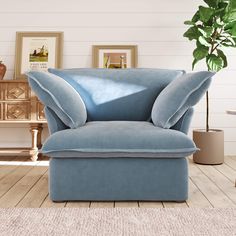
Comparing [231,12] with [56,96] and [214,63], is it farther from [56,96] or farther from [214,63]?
[56,96]

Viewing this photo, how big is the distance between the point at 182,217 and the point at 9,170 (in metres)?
1.83

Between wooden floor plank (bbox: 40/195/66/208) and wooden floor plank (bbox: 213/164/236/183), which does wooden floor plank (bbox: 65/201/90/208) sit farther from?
wooden floor plank (bbox: 213/164/236/183)

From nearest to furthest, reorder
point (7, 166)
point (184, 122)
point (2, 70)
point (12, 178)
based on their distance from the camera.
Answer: point (184, 122)
point (12, 178)
point (7, 166)
point (2, 70)

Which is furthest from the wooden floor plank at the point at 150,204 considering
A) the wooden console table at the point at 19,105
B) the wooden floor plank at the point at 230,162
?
the wooden console table at the point at 19,105

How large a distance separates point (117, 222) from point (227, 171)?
5.46ft

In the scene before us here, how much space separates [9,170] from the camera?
3121 millimetres

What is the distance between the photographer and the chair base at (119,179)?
2072mm

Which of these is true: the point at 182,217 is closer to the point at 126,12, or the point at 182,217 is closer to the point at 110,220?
the point at 110,220

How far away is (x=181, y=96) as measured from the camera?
2121 millimetres

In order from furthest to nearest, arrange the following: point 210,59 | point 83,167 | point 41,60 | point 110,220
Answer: point 41,60 → point 210,59 → point 83,167 → point 110,220

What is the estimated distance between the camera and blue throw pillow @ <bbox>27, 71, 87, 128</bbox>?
2.14 meters

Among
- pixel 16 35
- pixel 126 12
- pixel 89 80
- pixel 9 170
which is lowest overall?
pixel 9 170

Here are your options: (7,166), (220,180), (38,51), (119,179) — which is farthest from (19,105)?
(220,180)

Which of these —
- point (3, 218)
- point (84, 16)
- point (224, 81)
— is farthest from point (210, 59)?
point (3, 218)
